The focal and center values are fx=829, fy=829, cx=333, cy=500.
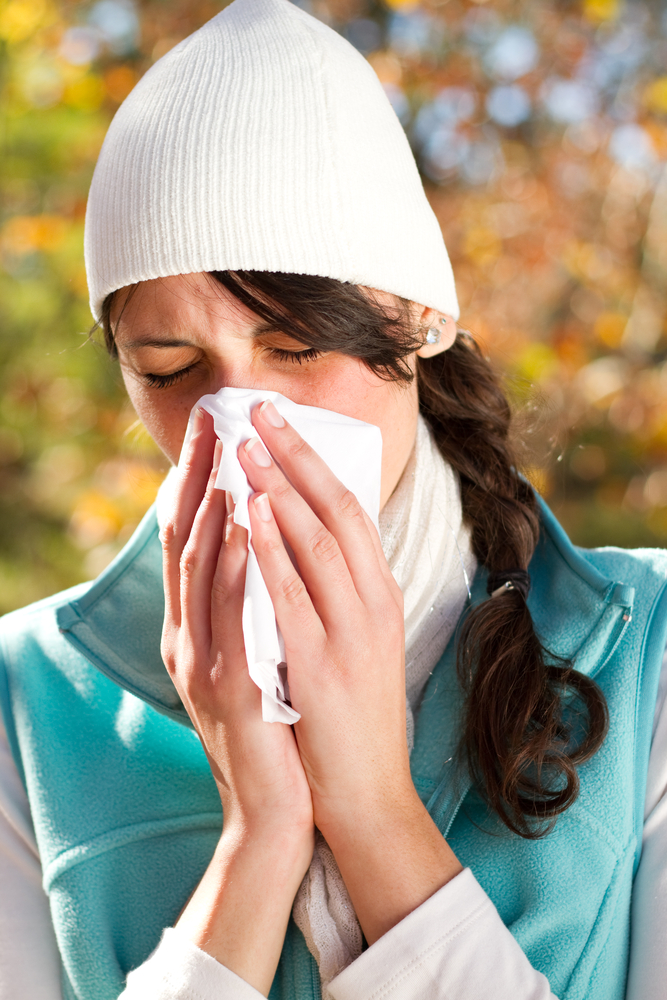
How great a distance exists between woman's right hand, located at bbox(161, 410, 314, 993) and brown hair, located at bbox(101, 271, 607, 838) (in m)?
0.18

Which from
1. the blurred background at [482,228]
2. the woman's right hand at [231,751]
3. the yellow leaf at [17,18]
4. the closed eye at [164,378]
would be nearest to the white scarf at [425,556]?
the woman's right hand at [231,751]

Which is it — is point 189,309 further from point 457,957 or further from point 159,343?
point 457,957

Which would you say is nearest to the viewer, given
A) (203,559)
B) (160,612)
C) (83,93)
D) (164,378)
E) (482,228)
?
(203,559)

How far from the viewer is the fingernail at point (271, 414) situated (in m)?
0.89

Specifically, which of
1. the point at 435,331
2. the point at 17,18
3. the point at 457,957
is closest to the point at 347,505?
the point at 435,331

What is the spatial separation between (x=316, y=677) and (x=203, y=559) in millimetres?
184

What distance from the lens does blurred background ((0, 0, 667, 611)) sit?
3371 mm

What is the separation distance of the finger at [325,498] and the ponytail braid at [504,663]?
21 centimetres

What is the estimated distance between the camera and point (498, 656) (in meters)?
1.03

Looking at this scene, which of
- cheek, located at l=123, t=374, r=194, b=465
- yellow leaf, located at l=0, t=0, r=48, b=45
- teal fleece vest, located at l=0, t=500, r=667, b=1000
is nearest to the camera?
teal fleece vest, located at l=0, t=500, r=667, b=1000

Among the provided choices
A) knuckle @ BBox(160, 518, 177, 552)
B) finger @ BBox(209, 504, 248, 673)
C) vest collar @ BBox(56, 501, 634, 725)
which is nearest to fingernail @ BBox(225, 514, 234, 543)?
finger @ BBox(209, 504, 248, 673)

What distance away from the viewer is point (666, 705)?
39.6 inches

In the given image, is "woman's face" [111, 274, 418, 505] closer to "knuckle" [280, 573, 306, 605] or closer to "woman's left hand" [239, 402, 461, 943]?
"woman's left hand" [239, 402, 461, 943]

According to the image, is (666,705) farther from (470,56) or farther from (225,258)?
(470,56)
